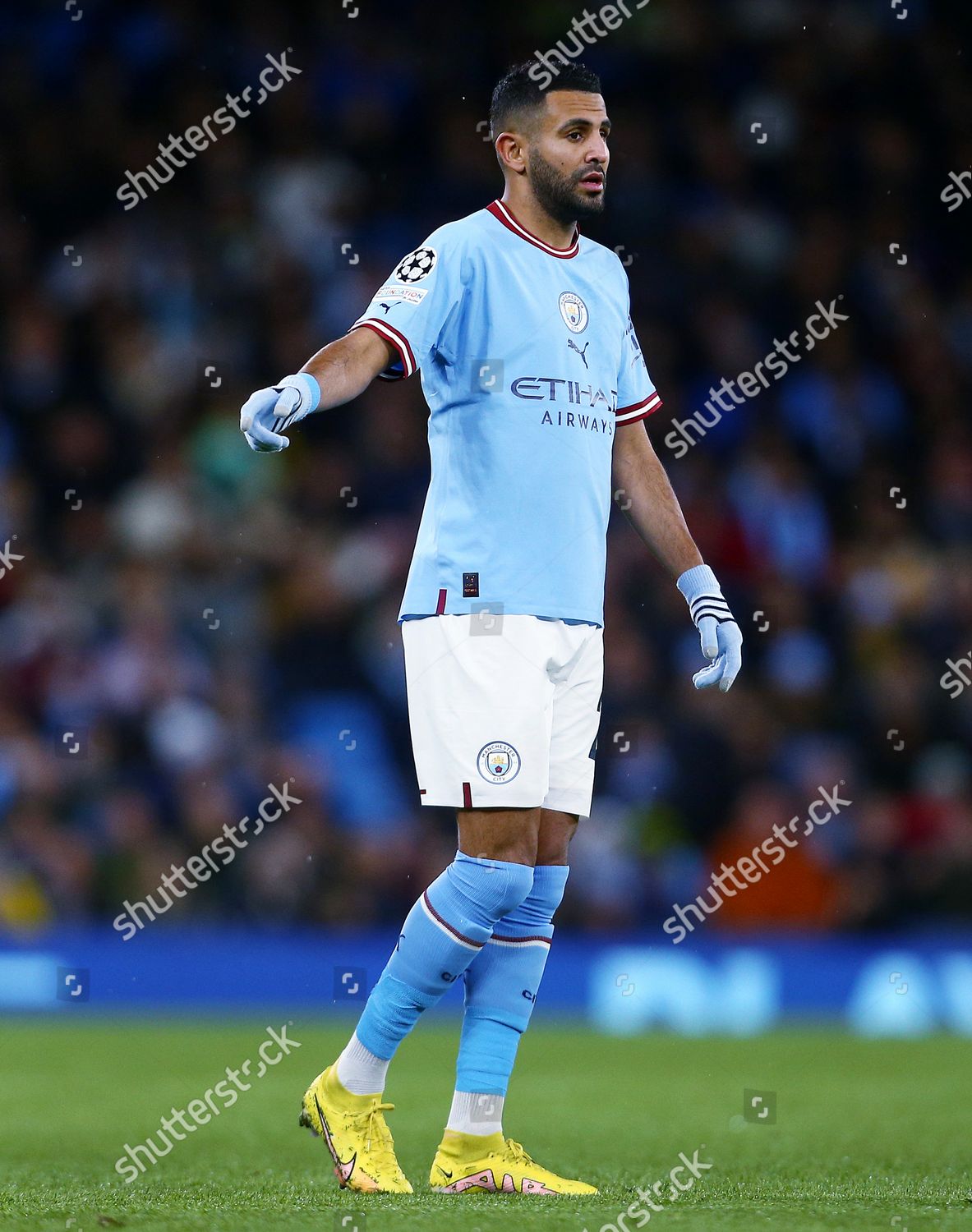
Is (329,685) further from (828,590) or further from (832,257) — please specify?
(832,257)

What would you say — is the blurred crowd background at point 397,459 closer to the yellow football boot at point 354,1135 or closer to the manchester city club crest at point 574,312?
the yellow football boot at point 354,1135

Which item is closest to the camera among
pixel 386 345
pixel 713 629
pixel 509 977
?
pixel 386 345

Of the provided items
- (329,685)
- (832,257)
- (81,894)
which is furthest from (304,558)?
(832,257)

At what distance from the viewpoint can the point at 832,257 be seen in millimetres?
13586

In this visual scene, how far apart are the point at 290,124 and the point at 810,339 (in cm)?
390

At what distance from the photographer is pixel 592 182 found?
4992 millimetres

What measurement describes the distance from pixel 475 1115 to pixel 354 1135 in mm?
306

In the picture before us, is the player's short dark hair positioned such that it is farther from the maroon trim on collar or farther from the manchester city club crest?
the manchester city club crest

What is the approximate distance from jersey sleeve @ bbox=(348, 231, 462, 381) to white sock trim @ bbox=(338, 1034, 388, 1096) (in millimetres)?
1655

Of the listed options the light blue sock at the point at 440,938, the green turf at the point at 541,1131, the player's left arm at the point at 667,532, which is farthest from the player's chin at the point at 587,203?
the green turf at the point at 541,1131

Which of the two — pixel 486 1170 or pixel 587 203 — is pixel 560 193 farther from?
pixel 486 1170

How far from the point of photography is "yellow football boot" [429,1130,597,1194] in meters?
4.69

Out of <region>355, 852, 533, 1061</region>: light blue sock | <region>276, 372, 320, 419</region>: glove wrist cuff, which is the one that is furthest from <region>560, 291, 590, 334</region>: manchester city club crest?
<region>355, 852, 533, 1061</region>: light blue sock

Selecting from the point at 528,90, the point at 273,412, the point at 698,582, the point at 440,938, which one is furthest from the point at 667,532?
the point at 273,412
